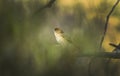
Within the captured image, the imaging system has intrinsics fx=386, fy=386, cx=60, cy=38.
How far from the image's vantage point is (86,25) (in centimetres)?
215

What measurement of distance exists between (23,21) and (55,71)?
7.1 inches

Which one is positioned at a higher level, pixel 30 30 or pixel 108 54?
pixel 30 30

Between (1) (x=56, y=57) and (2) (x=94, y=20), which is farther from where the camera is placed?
(2) (x=94, y=20)

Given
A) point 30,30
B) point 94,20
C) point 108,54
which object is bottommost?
point 108,54

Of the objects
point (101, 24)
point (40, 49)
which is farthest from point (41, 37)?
point (101, 24)

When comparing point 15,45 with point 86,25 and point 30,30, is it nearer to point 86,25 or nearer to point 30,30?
point 30,30

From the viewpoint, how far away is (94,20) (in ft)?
7.41

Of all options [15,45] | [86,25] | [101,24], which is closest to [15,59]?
[15,45]

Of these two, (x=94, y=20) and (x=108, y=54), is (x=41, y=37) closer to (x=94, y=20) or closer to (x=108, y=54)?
(x=108, y=54)

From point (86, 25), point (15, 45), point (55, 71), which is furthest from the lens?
point (86, 25)

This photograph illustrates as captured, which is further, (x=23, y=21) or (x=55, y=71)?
(x=55, y=71)

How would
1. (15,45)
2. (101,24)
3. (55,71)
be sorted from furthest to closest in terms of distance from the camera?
(101,24), (55,71), (15,45)

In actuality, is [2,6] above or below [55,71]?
above

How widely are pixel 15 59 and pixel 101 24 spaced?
1.56m
